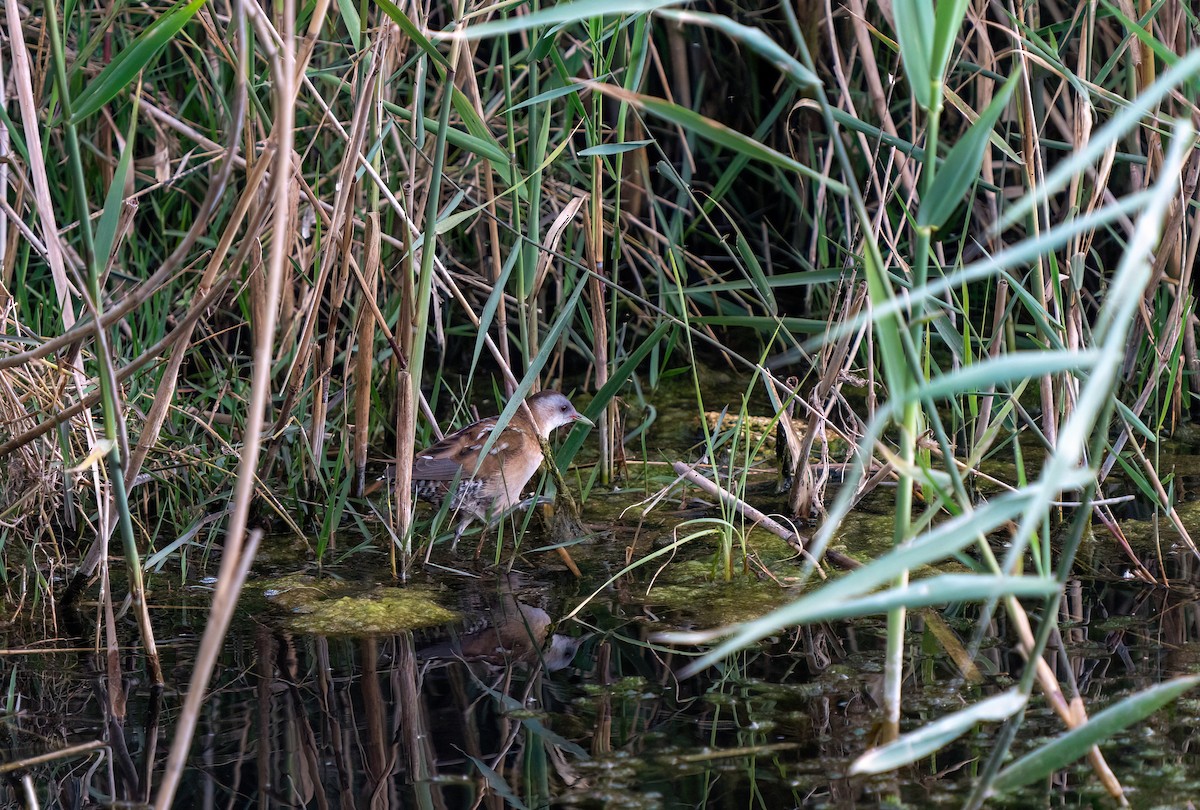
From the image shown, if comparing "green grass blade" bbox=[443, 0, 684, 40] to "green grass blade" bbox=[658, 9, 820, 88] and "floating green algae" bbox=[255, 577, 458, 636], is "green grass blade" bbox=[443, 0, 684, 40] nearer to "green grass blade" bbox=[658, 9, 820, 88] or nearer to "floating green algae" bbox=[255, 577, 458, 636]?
"green grass blade" bbox=[658, 9, 820, 88]

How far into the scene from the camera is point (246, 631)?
269 cm

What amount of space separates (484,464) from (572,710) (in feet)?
4.48

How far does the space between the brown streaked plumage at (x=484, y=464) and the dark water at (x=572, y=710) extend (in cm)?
51

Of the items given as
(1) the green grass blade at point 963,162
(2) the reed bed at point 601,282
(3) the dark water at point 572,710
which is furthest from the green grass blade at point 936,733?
(1) the green grass blade at point 963,162

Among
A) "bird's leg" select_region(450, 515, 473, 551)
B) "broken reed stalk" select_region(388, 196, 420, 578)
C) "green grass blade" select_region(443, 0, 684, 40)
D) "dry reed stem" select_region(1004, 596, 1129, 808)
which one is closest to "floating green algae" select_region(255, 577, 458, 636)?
"broken reed stalk" select_region(388, 196, 420, 578)

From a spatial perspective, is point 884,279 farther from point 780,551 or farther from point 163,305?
point 163,305

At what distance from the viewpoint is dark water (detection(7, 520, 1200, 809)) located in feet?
6.29

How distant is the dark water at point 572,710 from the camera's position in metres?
1.92

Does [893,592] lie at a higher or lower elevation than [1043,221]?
lower

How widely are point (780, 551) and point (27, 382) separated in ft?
6.27

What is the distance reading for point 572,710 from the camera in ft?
7.36

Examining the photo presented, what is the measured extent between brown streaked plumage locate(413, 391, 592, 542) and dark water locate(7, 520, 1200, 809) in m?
0.51

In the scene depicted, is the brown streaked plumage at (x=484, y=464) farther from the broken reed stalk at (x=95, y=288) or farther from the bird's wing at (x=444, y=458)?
the broken reed stalk at (x=95, y=288)

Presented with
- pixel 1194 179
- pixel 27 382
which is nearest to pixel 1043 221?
pixel 1194 179
